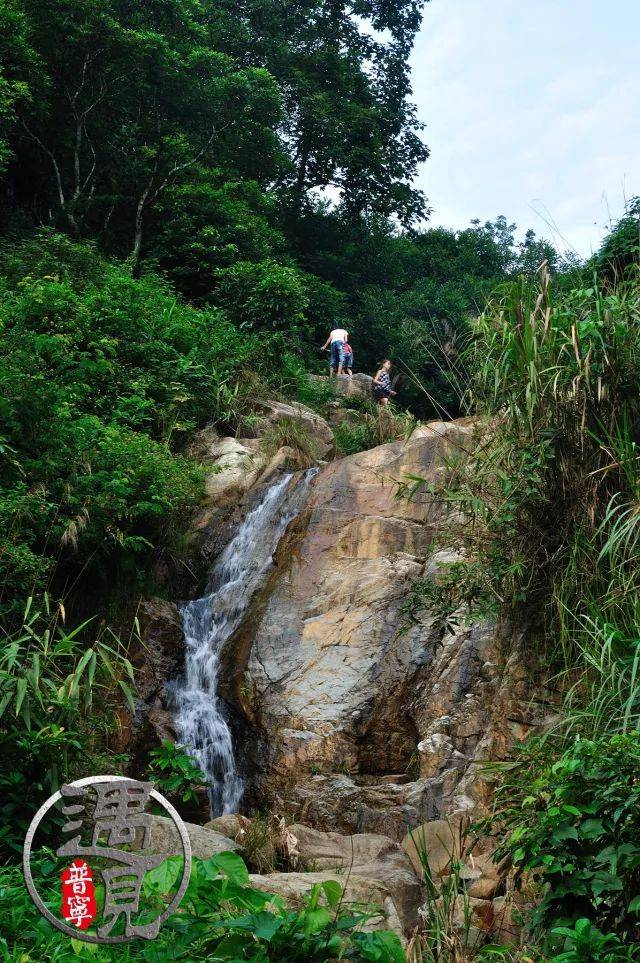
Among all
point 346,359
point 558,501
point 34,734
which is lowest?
point 34,734

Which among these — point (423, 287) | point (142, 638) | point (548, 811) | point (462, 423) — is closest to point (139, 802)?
point (548, 811)

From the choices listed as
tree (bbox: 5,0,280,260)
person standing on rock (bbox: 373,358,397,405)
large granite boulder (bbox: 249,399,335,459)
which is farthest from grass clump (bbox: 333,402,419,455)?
tree (bbox: 5,0,280,260)

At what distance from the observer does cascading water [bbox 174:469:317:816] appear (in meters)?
7.24

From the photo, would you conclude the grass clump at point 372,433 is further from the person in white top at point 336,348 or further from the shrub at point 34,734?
the shrub at point 34,734

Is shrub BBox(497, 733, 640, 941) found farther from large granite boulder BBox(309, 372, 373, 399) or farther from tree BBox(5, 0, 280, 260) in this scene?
tree BBox(5, 0, 280, 260)

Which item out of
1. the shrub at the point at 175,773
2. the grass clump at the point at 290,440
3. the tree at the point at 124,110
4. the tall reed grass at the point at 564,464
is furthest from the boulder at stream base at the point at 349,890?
the tree at the point at 124,110

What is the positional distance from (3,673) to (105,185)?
13122 mm

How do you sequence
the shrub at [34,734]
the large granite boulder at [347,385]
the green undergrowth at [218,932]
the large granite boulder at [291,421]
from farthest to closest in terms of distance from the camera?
the large granite boulder at [347,385], the large granite boulder at [291,421], the shrub at [34,734], the green undergrowth at [218,932]

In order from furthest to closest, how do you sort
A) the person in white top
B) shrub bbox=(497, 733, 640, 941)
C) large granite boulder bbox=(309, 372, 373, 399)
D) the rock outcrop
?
the person in white top
large granite boulder bbox=(309, 372, 373, 399)
the rock outcrop
shrub bbox=(497, 733, 640, 941)

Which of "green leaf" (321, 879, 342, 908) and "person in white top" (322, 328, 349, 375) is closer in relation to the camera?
"green leaf" (321, 879, 342, 908)

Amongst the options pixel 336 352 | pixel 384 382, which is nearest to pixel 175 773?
pixel 384 382

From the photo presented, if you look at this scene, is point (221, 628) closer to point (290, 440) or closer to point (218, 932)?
point (290, 440)

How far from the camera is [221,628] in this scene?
8.25 m

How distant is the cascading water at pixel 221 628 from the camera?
23.8 feet
